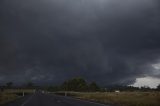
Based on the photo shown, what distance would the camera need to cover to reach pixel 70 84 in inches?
7407

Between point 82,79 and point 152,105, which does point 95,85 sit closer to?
point 82,79

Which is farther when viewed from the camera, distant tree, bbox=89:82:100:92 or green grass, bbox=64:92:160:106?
distant tree, bbox=89:82:100:92

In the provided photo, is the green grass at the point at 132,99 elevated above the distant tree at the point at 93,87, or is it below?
below

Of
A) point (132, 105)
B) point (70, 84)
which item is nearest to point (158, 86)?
point (70, 84)

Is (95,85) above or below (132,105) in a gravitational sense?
above

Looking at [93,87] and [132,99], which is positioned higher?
[93,87]

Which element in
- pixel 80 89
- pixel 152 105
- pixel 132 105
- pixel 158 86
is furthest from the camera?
pixel 80 89

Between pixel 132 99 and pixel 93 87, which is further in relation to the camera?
pixel 93 87

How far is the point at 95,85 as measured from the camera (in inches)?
7200

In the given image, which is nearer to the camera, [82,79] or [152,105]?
[152,105]

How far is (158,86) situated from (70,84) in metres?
57.1

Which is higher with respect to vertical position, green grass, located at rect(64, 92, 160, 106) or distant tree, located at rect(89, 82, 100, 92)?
distant tree, located at rect(89, 82, 100, 92)

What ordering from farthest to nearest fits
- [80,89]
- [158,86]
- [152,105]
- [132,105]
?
[80,89]
[158,86]
[132,105]
[152,105]

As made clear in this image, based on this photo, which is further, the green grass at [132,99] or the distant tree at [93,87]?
the distant tree at [93,87]
